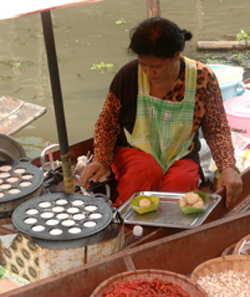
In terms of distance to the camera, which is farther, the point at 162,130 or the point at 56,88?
the point at 162,130

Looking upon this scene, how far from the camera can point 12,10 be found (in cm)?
189

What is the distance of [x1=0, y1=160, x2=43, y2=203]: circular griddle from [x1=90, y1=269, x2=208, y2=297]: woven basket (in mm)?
775

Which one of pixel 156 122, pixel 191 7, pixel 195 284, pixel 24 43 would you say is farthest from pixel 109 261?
pixel 191 7

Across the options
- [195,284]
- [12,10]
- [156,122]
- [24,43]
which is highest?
[12,10]

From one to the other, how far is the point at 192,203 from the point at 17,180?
3.38 ft

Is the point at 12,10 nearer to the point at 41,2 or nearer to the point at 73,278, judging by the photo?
the point at 41,2

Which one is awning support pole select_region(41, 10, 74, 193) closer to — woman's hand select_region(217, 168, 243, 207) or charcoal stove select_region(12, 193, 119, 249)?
charcoal stove select_region(12, 193, 119, 249)

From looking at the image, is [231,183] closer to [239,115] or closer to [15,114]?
[239,115]

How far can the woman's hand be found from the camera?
291 cm

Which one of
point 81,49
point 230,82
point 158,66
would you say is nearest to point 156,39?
point 158,66

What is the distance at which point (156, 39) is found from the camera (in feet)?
8.46

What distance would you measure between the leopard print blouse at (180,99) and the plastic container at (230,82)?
162cm

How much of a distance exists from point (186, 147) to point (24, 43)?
27.9ft

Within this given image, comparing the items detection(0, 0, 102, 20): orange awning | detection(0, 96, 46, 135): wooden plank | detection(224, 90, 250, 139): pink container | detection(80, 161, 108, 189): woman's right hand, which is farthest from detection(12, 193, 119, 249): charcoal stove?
detection(224, 90, 250, 139): pink container
